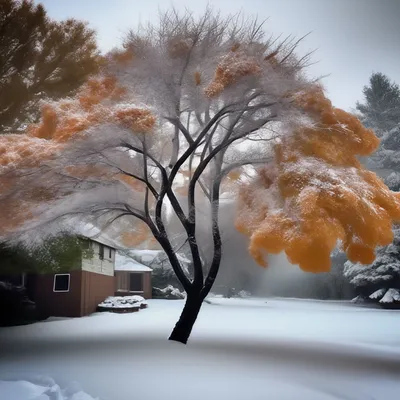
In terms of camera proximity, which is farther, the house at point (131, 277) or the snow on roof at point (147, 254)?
the snow on roof at point (147, 254)

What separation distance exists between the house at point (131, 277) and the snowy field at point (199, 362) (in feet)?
13.7

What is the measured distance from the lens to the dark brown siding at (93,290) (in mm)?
7637

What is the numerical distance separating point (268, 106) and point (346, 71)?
88 centimetres

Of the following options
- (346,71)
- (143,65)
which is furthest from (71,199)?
(346,71)

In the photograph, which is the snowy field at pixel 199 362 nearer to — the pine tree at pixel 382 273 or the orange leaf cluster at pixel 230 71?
the orange leaf cluster at pixel 230 71

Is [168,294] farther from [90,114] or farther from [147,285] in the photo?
[90,114]

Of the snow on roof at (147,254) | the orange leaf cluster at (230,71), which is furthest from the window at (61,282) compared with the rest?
the orange leaf cluster at (230,71)

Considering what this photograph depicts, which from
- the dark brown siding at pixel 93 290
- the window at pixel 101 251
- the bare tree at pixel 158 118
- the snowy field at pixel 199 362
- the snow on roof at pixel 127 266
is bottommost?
the snowy field at pixel 199 362

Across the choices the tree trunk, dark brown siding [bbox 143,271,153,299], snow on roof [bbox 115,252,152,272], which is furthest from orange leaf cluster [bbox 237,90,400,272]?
dark brown siding [bbox 143,271,153,299]

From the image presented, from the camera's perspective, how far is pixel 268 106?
14.0 feet

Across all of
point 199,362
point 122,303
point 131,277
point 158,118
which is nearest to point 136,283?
point 131,277

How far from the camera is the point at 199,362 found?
3.29 metres

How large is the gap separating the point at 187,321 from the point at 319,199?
1.89 m

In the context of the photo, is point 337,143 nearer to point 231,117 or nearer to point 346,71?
point 346,71
